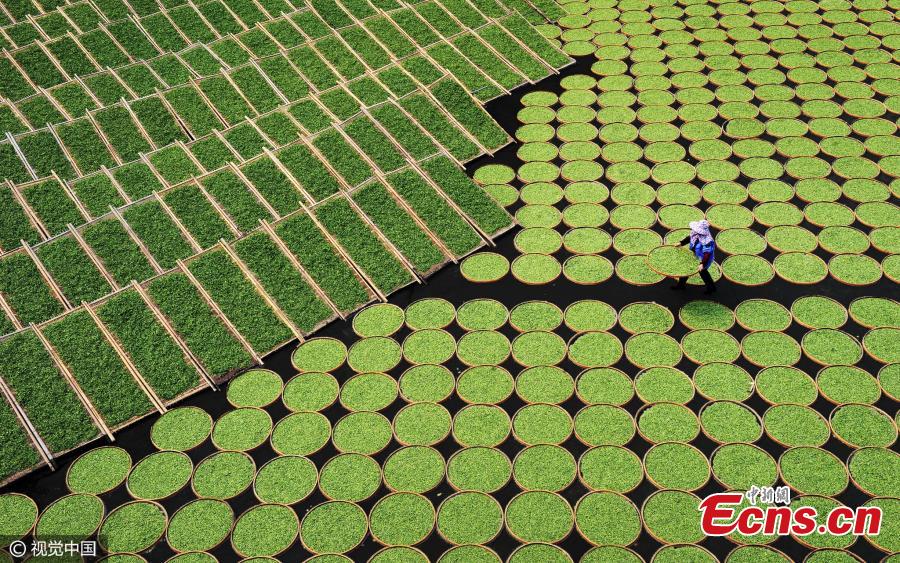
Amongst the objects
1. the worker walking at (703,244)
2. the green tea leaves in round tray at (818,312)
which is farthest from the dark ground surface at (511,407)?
the worker walking at (703,244)

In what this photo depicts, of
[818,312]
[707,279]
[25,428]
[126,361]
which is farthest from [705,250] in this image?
[25,428]

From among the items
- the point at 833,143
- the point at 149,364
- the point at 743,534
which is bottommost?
→ the point at 149,364

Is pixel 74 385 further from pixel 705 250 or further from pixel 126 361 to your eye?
pixel 705 250

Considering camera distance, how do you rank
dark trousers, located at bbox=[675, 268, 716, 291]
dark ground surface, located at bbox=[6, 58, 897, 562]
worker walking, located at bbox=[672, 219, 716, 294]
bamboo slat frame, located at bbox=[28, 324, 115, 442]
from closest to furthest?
1. dark ground surface, located at bbox=[6, 58, 897, 562]
2. bamboo slat frame, located at bbox=[28, 324, 115, 442]
3. worker walking, located at bbox=[672, 219, 716, 294]
4. dark trousers, located at bbox=[675, 268, 716, 291]

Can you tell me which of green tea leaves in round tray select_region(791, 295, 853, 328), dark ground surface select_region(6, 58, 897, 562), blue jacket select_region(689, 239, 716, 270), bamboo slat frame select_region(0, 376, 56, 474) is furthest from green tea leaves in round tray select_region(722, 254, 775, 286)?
bamboo slat frame select_region(0, 376, 56, 474)

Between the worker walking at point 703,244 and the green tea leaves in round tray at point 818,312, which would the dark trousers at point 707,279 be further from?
the green tea leaves in round tray at point 818,312

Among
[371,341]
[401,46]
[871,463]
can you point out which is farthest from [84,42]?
[871,463]

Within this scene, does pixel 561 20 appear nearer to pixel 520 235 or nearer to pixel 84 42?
pixel 520 235

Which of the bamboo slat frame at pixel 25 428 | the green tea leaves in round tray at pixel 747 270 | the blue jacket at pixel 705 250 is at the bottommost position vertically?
the bamboo slat frame at pixel 25 428

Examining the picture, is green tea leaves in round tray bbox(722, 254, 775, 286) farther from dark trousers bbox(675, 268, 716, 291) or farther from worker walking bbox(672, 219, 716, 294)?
worker walking bbox(672, 219, 716, 294)
